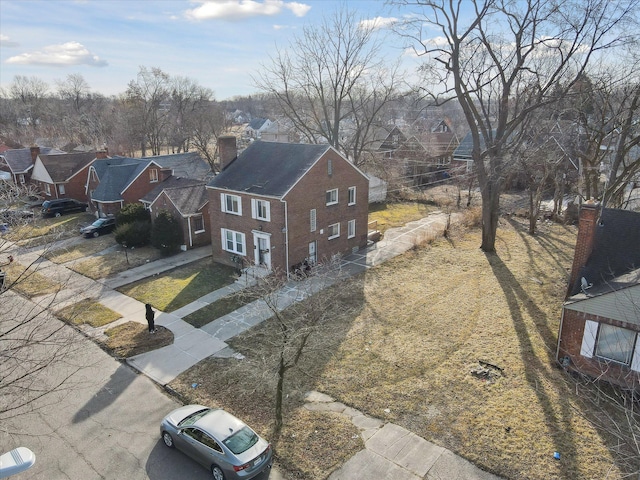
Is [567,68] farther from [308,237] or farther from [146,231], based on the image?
[146,231]

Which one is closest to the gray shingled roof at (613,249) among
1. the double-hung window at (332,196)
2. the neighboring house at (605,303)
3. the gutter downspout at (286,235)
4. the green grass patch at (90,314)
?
the neighboring house at (605,303)

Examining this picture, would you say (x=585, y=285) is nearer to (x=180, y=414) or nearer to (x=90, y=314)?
(x=180, y=414)

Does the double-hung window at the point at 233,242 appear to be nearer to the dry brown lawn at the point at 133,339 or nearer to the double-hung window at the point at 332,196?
the double-hung window at the point at 332,196

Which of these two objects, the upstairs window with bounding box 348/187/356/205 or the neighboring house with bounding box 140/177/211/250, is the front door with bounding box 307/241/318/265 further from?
the neighboring house with bounding box 140/177/211/250

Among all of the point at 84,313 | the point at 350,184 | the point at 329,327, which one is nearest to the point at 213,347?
the point at 329,327

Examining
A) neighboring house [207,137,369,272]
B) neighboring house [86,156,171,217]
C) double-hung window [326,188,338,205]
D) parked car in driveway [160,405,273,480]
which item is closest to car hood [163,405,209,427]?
parked car in driveway [160,405,273,480]

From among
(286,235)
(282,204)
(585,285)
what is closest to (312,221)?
(286,235)
